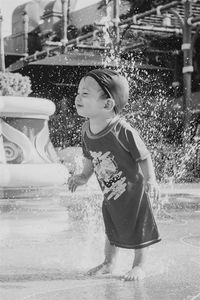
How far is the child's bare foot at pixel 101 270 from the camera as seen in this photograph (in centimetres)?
233

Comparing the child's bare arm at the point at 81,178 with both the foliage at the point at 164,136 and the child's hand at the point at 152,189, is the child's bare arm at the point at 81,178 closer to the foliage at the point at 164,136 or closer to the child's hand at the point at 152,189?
the child's hand at the point at 152,189

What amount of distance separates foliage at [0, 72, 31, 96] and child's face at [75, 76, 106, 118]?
217 inches

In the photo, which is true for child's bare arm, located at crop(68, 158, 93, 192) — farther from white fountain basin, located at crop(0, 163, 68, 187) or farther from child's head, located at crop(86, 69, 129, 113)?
white fountain basin, located at crop(0, 163, 68, 187)

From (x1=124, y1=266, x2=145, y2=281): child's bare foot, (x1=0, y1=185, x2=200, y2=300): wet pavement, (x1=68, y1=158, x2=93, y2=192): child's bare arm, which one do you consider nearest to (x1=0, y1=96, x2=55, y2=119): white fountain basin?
(x1=0, y1=185, x2=200, y2=300): wet pavement

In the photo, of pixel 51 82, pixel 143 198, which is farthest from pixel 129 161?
pixel 51 82

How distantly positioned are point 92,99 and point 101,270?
0.69 m

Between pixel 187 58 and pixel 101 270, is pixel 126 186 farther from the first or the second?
pixel 187 58

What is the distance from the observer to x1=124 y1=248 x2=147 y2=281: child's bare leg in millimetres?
2211

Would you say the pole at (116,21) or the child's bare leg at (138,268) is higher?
the pole at (116,21)

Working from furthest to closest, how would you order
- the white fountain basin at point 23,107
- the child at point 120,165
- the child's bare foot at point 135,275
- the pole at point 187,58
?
the pole at point 187,58
the white fountain basin at point 23,107
the child at point 120,165
the child's bare foot at point 135,275

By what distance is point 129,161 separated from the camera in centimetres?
232

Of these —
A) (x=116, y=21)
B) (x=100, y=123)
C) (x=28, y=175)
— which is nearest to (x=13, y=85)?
(x=28, y=175)

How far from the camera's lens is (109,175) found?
7.84 feet

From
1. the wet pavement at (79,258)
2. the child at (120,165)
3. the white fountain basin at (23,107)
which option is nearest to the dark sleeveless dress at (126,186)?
the child at (120,165)
